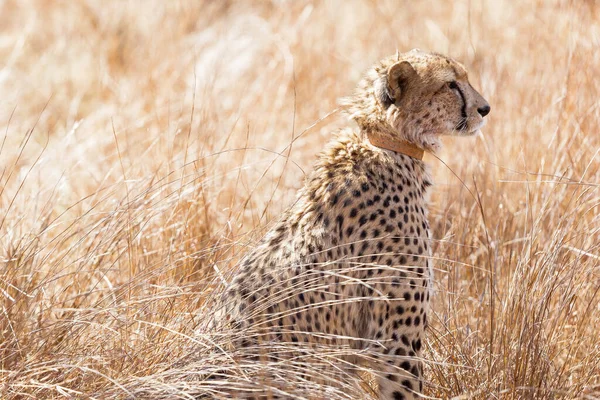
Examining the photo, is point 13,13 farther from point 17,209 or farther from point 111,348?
point 111,348

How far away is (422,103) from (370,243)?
0.53 metres

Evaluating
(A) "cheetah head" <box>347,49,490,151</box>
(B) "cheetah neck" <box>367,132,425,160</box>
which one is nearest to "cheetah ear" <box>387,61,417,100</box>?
(A) "cheetah head" <box>347,49,490,151</box>

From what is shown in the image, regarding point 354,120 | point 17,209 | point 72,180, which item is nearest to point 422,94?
point 354,120

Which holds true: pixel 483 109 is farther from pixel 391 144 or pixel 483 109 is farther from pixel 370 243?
pixel 370 243

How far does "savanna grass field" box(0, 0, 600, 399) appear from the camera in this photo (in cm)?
292

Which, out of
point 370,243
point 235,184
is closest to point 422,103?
point 370,243

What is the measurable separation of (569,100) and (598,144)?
20.0 inches

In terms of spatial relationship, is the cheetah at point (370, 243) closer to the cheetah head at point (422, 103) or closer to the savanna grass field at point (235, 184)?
the cheetah head at point (422, 103)

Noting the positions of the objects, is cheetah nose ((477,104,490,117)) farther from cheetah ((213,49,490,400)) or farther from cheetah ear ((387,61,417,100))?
cheetah ear ((387,61,417,100))

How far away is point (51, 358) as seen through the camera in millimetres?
2855

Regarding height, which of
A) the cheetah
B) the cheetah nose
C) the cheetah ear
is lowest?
the cheetah

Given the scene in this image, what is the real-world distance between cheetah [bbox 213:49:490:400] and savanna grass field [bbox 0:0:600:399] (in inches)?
4.2

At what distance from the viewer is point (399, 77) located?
3248 mm

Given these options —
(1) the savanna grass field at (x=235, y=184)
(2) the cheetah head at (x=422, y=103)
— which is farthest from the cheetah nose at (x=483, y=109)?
(1) the savanna grass field at (x=235, y=184)
